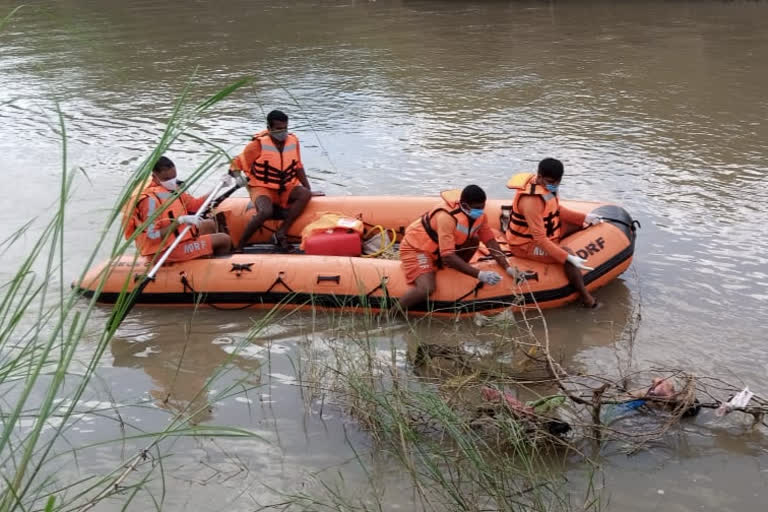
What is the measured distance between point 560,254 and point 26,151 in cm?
657

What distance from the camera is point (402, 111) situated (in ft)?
33.7

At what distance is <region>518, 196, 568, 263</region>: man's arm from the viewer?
5223 mm

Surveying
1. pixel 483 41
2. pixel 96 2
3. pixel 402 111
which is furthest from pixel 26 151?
pixel 96 2

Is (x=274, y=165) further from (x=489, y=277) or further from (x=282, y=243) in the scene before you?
(x=489, y=277)

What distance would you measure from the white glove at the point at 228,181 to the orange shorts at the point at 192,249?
1.66 feet

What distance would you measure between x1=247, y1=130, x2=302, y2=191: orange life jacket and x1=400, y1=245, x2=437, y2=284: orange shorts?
142cm

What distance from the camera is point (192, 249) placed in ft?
18.4

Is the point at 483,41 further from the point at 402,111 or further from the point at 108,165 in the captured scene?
the point at 108,165

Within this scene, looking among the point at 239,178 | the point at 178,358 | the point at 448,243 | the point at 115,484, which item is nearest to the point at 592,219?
the point at 448,243

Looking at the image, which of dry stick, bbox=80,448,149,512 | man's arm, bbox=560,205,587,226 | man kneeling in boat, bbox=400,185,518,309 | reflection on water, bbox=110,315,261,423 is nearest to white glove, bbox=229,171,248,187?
reflection on water, bbox=110,315,261,423

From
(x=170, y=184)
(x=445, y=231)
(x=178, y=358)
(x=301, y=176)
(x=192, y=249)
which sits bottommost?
(x=178, y=358)

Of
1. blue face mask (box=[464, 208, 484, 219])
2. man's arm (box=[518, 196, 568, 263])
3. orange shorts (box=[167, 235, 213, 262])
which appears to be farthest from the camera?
orange shorts (box=[167, 235, 213, 262])

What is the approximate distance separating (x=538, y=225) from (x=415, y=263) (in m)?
0.81

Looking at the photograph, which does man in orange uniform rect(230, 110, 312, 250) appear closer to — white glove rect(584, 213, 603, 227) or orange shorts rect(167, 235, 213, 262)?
orange shorts rect(167, 235, 213, 262)
